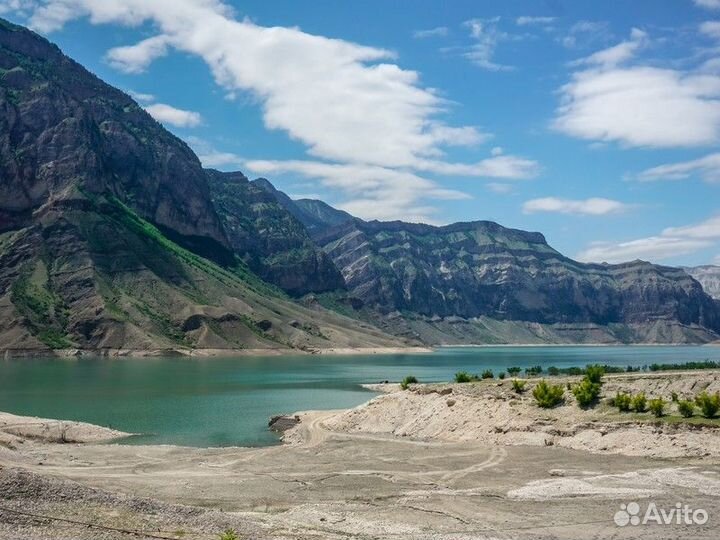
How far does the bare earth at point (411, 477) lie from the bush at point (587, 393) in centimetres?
103

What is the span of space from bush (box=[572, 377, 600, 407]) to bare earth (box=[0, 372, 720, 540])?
1.03m

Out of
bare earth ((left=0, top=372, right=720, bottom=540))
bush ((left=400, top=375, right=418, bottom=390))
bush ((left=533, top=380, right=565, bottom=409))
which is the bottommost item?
bare earth ((left=0, top=372, right=720, bottom=540))

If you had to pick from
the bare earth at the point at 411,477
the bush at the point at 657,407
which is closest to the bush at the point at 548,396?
the bare earth at the point at 411,477

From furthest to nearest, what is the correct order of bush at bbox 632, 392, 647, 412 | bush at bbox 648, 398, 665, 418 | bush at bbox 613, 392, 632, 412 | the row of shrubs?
bush at bbox 613, 392, 632, 412 → bush at bbox 632, 392, 647, 412 → bush at bbox 648, 398, 665, 418 → the row of shrubs

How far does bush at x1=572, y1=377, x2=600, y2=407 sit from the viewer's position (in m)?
53.5

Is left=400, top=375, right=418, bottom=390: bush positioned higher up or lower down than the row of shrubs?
lower down

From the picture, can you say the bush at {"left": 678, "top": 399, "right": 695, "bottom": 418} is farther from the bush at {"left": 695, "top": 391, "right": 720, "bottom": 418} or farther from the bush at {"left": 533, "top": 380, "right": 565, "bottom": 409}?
the bush at {"left": 533, "top": 380, "right": 565, "bottom": 409}

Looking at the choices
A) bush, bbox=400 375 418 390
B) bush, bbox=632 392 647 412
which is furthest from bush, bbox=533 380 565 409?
bush, bbox=400 375 418 390

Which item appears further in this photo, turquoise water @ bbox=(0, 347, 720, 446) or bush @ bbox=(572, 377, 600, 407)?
turquoise water @ bbox=(0, 347, 720, 446)

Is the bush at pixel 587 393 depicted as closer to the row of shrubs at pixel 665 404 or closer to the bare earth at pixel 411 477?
the bare earth at pixel 411 477

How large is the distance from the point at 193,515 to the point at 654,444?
31084 mm

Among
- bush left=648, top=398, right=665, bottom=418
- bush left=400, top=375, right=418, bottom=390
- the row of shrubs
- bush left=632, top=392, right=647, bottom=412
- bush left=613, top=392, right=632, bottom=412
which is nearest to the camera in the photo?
the row of shrubs

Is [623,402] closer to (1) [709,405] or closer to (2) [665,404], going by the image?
(2) [665,404]

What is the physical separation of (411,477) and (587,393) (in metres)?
20.4
